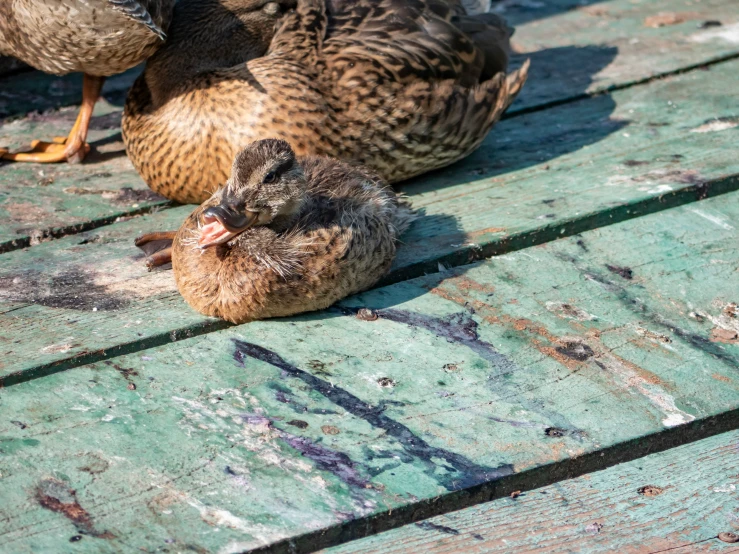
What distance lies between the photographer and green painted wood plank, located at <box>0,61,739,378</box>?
3035mm

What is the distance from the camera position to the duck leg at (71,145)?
432 cm

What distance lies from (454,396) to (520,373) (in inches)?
8.6

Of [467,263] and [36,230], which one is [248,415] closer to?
[467,263]

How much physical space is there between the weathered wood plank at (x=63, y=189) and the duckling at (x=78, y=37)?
0.37 feet

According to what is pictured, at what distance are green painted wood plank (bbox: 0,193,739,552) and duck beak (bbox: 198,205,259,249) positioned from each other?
0.87 feet

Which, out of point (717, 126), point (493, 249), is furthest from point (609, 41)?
point (493, 249)

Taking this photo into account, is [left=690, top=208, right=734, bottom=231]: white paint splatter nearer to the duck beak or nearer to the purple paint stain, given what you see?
the duck beak

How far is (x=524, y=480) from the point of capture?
97.4 inches

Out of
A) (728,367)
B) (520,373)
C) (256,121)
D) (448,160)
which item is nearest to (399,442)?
(520,373)

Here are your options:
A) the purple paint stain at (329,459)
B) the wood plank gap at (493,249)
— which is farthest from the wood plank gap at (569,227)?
the purple paint stain at (329,459)

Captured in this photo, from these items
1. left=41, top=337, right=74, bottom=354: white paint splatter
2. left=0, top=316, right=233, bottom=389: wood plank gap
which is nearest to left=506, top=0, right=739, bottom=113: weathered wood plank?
left=0, top=316, right=233, bottom=389: wood plank gap

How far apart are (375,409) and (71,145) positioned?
224cm

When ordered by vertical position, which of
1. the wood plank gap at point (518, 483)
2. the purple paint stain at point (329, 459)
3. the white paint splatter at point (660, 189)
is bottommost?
the wood plank gap at point (518, 483)

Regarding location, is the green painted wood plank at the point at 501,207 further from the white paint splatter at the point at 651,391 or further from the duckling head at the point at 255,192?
the white paint splatter at the point at 651,391
